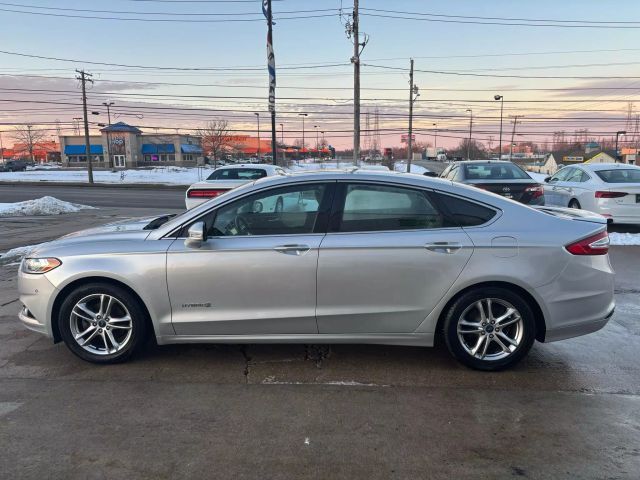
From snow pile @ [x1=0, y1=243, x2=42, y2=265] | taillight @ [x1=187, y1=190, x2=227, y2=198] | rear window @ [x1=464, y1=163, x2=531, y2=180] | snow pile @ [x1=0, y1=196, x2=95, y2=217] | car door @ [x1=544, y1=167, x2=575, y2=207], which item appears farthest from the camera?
snow pile @ [x1=0, y1=196, x2=95, y2=217]

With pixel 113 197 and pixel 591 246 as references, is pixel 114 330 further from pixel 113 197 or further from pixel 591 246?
pixel 113 197

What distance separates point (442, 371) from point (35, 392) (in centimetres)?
311

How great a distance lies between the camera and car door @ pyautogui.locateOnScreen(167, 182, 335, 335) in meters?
3.80

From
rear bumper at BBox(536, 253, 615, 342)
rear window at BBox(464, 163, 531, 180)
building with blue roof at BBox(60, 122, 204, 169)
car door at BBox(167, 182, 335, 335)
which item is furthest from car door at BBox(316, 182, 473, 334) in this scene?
building with blue roof at BBox(60, 122, 204, 169)

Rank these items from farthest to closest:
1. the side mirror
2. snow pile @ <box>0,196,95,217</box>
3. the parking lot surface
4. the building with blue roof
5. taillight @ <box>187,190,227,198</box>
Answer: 1. the building with blue roof
2. snow pile @ <box>0,196,95,217</box>
3. taillight @ <box>187,190,227,198</box>
4. the side mirror
5. the parking lot surface

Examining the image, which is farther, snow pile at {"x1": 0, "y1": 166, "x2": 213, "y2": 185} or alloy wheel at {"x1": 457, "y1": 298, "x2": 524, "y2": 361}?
snow pile at {"x1": 0, "y1": 166, "x2": 213, "y2": 185}

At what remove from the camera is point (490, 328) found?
3857 millimetres

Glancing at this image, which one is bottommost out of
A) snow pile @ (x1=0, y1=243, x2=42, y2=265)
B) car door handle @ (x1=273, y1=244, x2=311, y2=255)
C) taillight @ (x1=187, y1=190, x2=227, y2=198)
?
snow pile @ (x1=0, y1=243, x2=42, y2=265)

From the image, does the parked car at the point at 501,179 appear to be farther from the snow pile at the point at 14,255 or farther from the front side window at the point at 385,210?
the snow pile at the point at 14,255

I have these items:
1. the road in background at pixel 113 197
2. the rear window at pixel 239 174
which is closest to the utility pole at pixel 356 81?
the road in background at pixel 113 197

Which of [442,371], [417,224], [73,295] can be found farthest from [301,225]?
[73,295]

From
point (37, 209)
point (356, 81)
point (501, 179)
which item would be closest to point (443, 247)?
point (501, 179)

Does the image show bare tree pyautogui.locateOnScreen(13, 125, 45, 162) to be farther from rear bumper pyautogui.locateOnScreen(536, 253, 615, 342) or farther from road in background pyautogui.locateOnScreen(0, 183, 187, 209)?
rear bumper pyautogui.locateOnScreen(536, 253, 615, 342)

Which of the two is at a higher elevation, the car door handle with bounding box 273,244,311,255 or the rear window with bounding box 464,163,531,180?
the rear window with bounding box 464,163,531,180
